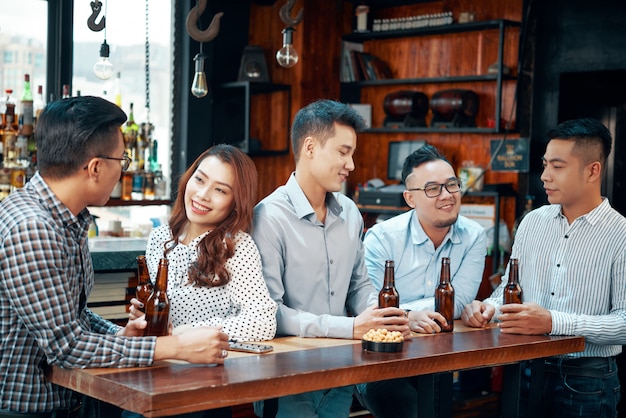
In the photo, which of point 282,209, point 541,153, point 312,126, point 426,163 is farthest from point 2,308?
point 541,153

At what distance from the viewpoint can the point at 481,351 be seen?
2.64 m

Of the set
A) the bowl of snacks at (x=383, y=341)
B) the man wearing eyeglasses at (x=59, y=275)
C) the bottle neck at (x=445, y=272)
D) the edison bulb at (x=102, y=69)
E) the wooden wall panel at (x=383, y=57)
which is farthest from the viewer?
the wooden wall panel at (x=383, y=57)

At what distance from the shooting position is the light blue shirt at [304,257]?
2807 mm

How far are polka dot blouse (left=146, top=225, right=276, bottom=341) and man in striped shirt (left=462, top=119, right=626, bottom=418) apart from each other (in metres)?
0.85

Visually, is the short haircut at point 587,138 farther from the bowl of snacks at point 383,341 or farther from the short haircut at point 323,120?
the bowl of snacks at point 383,341

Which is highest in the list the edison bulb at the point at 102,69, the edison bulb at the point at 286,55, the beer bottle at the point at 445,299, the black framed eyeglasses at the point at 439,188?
the edison bulb at the point at 286,55

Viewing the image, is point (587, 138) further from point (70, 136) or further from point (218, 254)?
point (70, 136)

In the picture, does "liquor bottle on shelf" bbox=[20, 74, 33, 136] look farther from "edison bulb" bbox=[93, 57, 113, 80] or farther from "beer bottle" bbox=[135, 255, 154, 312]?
"beer bottle" bbox=[135, 255, 154, 312]

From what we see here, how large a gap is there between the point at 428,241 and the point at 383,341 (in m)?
1.02

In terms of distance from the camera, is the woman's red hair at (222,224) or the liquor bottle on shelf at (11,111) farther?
the liquor bottle on shelf at (11,111)

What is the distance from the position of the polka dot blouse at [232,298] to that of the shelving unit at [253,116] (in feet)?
12.8

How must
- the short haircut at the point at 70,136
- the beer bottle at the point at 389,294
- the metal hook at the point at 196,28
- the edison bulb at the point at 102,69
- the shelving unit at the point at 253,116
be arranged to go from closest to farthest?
the short haircut at the point at 70,136
the beer bottle at the point at 389,294
the edison bulb at the point at 102,69
the metal hook at the point at 196,28
the shelving unit at the point at 253,116

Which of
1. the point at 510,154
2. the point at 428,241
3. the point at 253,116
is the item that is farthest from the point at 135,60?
the point at 428,241

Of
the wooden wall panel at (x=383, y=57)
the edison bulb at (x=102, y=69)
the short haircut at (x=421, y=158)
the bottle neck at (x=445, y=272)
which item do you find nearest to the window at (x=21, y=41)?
the wooden wall panel at (x=383, y=57)
